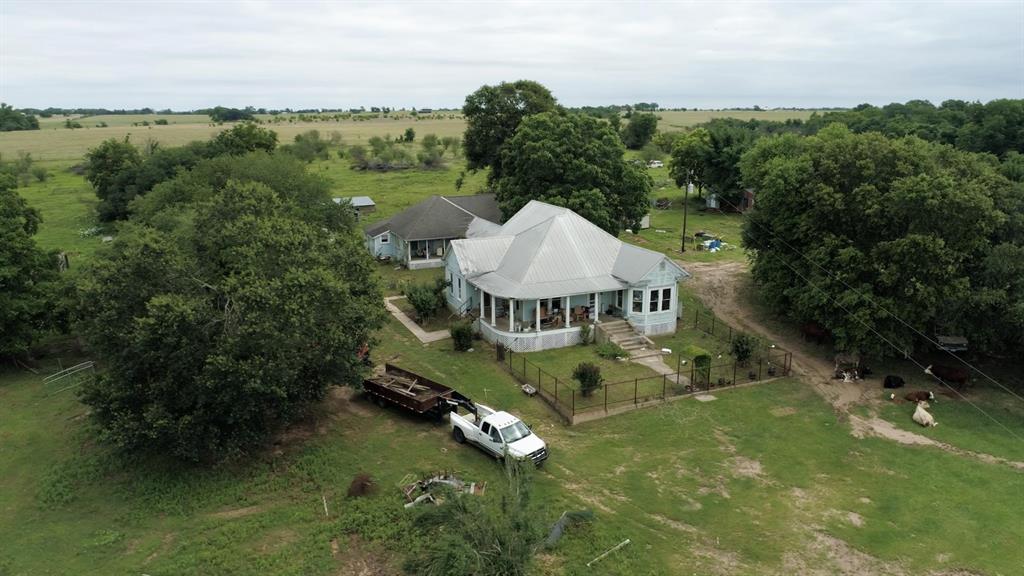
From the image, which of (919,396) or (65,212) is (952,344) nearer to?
(919,396)

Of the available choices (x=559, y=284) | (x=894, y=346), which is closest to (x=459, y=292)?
(x=559, y=284)

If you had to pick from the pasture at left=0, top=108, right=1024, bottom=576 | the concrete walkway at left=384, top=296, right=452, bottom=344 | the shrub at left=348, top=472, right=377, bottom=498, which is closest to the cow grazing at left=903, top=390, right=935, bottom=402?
the pasture at left=0, top=108, right=1024, bottom=576

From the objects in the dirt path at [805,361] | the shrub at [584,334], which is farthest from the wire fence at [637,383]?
the shrub at [584,334]

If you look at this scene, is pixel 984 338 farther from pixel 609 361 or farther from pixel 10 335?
pixel 10 335

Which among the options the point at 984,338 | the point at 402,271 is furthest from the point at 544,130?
the point at 984,338

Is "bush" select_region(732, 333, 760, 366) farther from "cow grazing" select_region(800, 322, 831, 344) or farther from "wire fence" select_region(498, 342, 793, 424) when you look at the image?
"cow grazing" select_region(800, 322, 831, 344)

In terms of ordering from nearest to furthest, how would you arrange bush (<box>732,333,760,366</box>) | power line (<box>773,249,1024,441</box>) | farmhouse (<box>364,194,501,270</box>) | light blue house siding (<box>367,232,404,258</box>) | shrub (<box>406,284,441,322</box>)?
power line (<box>773,249,1024,441</box>)
bush (<box>732,333,760,366</box>)
shrub (<box>406,284,441,322</box>)
farmhouse (<box>364,194,501,270</box>)
light blue house siding (<box>367,232,404,258</box>)
